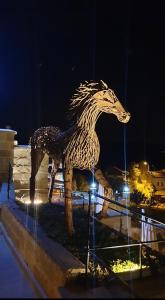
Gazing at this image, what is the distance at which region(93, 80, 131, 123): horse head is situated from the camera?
15.9 ft

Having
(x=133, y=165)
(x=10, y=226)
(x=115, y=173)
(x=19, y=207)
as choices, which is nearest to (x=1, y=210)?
(x=19, y=207)

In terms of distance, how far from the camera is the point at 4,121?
27.4 meters

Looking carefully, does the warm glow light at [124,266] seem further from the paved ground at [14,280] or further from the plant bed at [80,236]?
the paved ground at [14,280]

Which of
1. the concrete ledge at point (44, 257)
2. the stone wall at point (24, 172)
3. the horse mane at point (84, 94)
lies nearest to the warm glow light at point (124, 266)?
the concrete ledge at point (44, 257)

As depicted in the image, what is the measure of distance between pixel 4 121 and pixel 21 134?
1720 mm

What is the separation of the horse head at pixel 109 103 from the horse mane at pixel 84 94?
0.14ft

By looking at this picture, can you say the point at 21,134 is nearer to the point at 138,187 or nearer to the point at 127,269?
the point at 138,187

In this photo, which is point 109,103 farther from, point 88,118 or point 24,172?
point 24,172

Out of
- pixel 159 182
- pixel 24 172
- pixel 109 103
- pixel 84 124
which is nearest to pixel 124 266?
pixel 84 124

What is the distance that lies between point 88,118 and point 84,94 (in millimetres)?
355

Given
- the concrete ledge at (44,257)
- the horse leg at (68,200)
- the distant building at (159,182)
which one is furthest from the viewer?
the distant building at (159,182)

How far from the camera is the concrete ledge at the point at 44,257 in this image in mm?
3293

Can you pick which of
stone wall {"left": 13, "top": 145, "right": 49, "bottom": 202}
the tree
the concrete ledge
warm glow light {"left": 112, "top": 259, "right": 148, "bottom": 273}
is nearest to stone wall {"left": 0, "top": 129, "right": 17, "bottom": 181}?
stone wall {"left": 13, "top": 145, "right": 49, "bottom": 202}

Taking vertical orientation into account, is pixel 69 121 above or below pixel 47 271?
above
